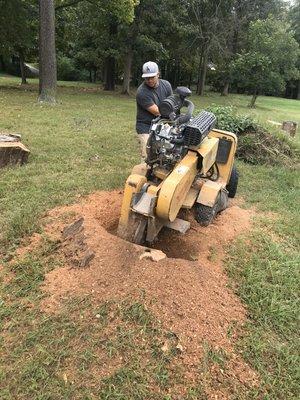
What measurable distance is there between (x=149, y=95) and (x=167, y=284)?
2543 mm

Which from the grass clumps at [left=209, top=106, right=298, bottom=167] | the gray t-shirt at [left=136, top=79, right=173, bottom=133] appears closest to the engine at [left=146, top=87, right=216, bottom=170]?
the gray t-shirt at [left=136, top=79, right=173, bottom=133]

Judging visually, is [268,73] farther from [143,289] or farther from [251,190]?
[143,289]

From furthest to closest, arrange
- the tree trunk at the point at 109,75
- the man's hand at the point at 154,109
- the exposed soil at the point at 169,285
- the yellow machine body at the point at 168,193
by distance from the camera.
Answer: the tree trunk at the point at 109,75
the man's hand at the point at 154,109
the yellow machine body at the point at 168,193
the exposed soil at the point at 169,285

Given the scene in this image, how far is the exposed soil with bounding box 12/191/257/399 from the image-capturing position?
10.4 ft

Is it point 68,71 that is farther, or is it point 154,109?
point 68,71

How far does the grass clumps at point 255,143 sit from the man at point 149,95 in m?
3.43

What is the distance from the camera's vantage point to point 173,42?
72.3 ft

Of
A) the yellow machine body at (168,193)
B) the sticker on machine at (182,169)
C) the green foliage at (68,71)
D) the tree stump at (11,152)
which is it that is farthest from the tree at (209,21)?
the sticker on machine at (182,169)

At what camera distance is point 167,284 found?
3465 mm

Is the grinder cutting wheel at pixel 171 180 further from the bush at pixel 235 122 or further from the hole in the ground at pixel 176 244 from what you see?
the bush at pixel 235 122

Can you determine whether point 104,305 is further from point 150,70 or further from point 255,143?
point 255,143

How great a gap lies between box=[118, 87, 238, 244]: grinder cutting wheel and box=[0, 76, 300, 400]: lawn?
0.67 metres

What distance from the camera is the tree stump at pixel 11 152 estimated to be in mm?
6426

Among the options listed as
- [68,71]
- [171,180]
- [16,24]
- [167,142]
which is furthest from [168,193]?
[68,71]
